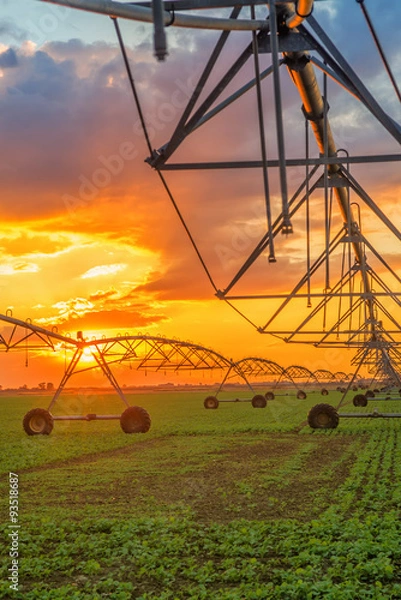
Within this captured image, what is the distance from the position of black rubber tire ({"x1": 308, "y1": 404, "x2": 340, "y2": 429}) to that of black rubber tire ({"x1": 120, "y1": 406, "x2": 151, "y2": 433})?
586 cm

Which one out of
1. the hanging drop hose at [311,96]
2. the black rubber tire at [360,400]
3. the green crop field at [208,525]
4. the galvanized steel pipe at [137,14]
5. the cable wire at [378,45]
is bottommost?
the green crop field at [208,525]

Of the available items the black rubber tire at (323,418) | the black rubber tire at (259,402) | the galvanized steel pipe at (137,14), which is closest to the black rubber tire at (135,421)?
the black rubber tire at (323,418)

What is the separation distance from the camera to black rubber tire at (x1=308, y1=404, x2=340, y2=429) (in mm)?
24812

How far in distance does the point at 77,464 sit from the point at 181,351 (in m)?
19.6

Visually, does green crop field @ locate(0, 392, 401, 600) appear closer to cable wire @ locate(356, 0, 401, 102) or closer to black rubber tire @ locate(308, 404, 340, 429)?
cable wire @ locate(356, 0, 401, 102)

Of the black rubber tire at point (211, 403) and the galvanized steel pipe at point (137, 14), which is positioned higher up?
the galvanized steel pipe at point (137, 14)

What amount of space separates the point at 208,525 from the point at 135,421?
16560mm

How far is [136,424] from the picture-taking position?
1025 inches

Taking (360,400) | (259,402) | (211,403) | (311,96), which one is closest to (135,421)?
(360,400)

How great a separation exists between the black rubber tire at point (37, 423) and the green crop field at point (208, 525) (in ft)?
19.0

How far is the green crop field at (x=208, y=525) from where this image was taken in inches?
279

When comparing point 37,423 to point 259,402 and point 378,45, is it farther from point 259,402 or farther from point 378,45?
point 259,402

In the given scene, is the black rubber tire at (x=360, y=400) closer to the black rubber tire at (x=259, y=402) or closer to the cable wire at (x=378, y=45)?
the black rubber tire at (x=259, y=402)

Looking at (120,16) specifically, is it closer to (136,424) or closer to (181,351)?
(136,424)
